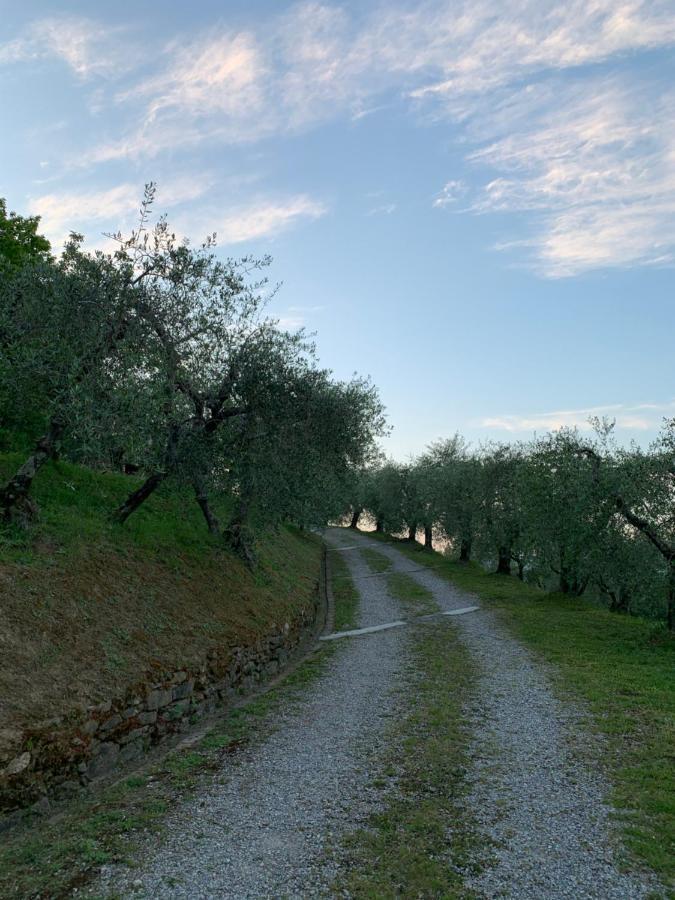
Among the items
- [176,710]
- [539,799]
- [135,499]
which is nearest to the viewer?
[539,799]

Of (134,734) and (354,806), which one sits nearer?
(354,806)

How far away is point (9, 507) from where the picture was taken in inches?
576

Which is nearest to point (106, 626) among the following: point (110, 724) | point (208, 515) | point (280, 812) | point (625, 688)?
point (110, 724)

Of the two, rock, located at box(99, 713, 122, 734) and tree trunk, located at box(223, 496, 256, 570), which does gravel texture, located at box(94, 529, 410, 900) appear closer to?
rock, located at box(99, 713, 122, 734)

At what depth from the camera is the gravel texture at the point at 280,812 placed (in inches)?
271

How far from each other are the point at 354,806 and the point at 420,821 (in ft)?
3.66

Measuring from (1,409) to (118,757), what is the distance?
13.6m

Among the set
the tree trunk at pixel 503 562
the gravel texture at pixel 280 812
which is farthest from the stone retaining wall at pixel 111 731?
the tree trunk at pixel 503 562

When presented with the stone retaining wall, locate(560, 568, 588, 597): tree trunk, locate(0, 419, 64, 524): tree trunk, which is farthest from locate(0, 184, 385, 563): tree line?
locate(560, 568, 588, 597): tree trunk

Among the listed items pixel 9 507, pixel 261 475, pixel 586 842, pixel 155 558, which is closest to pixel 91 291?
pixel 9 507

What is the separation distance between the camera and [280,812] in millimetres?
8719

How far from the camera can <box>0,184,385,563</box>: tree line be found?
13711mm

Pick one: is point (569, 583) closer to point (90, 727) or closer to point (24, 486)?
point (24, 486)

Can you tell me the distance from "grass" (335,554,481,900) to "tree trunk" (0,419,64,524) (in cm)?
1076
